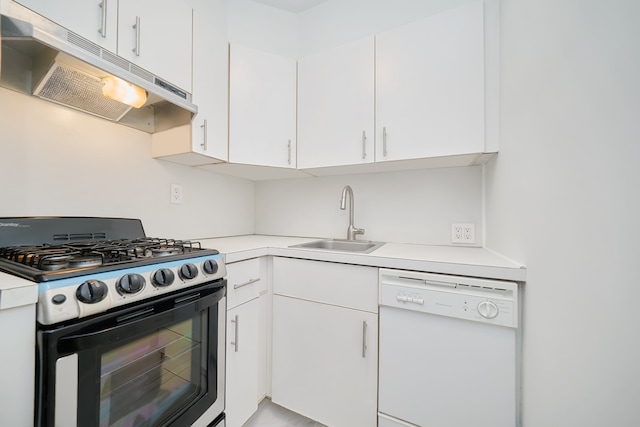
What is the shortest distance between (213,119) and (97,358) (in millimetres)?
1180

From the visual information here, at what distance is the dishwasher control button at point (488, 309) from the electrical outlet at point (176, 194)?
170 centimetres

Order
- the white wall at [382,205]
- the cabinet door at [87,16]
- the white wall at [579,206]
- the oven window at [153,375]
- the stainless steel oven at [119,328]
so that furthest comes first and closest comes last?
1. the white wall at [382,205]
2. the cabinet door at [87,16]
3. the oven window at [153,375]
4. the stainless steel oven at [119,328]
5. the white wall at [579,206]

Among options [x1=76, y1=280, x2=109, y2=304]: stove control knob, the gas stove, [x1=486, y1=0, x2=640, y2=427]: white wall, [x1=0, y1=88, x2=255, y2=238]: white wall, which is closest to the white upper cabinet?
[x1=0, y1=88, x2=255, y2=238]: white wall

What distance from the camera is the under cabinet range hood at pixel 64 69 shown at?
73 cm

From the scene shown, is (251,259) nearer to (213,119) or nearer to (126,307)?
(126,307)

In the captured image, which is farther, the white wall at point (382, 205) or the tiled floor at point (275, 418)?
the white wall at point (382, 205)

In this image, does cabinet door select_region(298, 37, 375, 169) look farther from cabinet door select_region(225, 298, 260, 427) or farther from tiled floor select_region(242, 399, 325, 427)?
tiled floor select_region(242, 399, 325, 427)

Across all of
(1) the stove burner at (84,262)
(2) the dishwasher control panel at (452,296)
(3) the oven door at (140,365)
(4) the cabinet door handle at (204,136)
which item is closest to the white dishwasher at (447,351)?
(2) the dishwasher control panel at (452,296)

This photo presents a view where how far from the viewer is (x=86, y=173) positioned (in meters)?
1.17

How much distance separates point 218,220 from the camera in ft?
6.12

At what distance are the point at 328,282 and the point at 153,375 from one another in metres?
0.75

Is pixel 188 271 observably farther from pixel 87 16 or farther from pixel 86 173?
pixel 87 16

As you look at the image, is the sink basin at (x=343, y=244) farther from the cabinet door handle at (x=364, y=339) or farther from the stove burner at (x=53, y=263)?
the stove burner at (x=53, y=263)

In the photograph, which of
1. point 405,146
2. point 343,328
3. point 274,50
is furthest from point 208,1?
point 343,328
